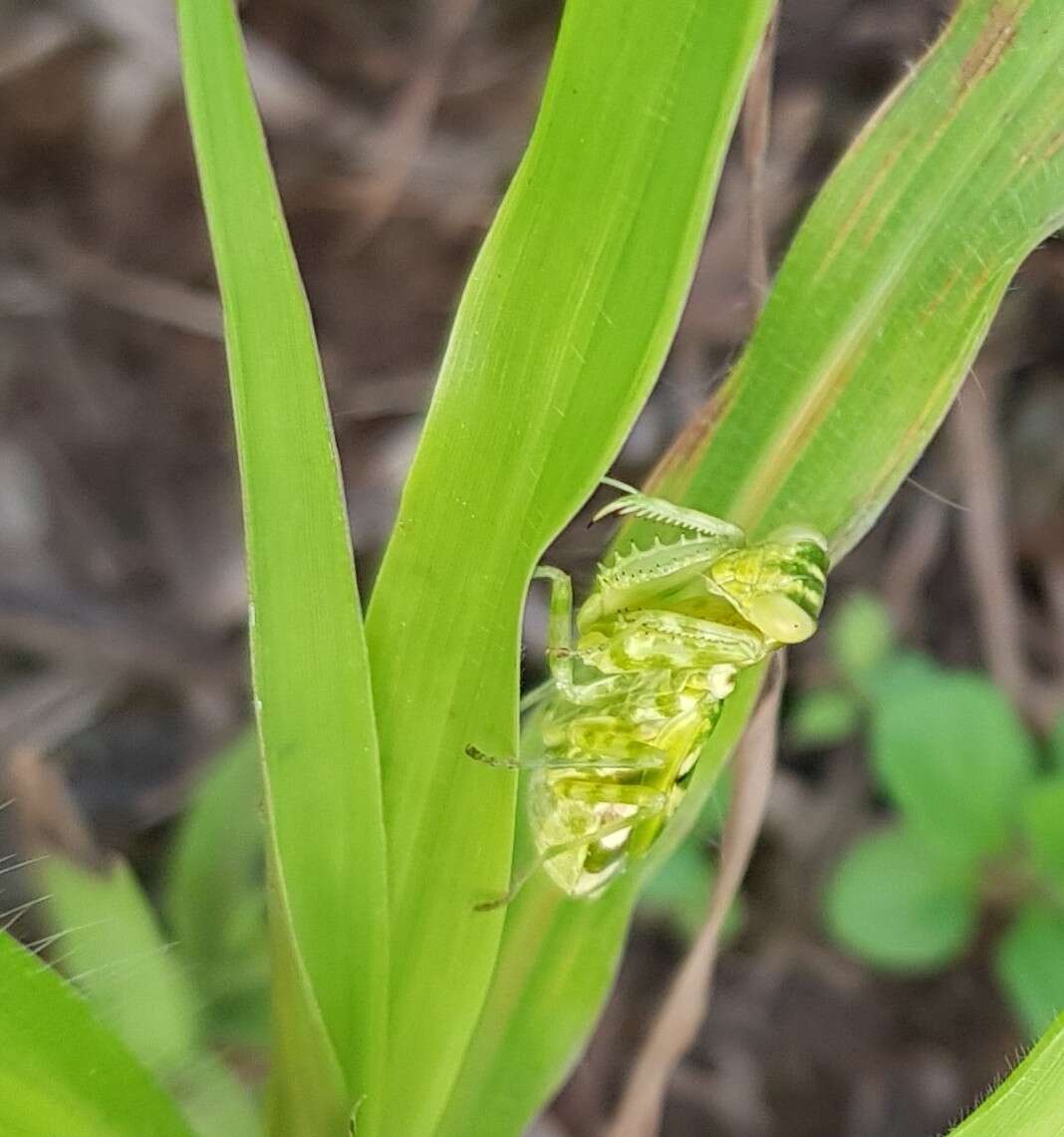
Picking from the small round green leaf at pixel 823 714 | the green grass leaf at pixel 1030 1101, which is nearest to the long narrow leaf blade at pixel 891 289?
the green grass leaf at pixel 1030 1101

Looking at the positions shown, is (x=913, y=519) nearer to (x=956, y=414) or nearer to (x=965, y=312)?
(x=956, y=414)

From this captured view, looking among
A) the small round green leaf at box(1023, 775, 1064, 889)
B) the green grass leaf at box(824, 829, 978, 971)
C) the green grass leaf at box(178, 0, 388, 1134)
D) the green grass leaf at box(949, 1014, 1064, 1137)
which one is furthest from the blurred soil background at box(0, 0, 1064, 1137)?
the green grass leaf at box(949, 1014, 1064, 1137)

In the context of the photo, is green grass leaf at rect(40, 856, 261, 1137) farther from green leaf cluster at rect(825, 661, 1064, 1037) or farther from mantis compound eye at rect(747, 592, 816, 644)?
green leaf cluster at rect(825, 661, 1064, 1037)

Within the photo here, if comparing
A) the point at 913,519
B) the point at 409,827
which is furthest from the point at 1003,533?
the point at 409,827

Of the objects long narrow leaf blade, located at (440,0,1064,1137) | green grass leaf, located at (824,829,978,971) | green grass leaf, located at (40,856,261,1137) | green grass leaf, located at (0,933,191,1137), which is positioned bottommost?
green grass leaf, located at (824,829,978,971)

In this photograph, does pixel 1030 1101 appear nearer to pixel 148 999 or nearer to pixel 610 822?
pixel 610 822

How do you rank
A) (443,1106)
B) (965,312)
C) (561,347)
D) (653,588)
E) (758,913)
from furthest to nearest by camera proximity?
1. (758,913)
2. (653,588)
3. (443,1106)
4. (965,312)
5. (561,347)

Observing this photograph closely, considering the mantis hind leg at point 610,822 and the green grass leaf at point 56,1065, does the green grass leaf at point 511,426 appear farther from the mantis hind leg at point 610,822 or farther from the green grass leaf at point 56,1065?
the green grass leaf at point 56,1065
